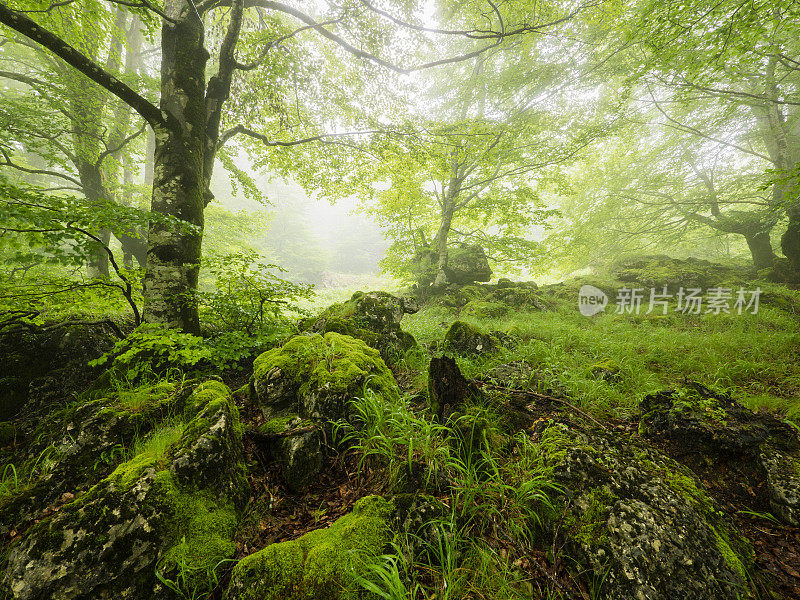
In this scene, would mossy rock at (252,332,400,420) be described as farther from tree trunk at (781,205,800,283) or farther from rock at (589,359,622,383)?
tree trunk at (781,205,800,283)

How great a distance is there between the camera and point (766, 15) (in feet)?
16.5

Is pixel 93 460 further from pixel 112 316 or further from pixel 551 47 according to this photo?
pixel 551 47

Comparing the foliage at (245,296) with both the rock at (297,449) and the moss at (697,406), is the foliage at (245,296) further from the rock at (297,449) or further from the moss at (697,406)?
the moss at (697,406)

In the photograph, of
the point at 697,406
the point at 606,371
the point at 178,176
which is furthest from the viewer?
the point at 606,371

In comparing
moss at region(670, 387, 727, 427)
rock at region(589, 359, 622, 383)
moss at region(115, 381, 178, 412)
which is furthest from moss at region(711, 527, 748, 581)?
moss at region(115, 381, 178, 412)

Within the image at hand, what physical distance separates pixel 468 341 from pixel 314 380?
356 centimetres

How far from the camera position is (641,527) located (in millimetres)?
1851

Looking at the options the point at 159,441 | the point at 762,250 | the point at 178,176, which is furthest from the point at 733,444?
the point at 762,250

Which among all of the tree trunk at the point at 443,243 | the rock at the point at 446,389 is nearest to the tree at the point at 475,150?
the tree trunk at the point at 443,243

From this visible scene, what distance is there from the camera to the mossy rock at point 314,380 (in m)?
2.88

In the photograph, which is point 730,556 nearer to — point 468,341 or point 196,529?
point 196,529

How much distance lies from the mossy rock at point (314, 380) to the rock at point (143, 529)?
835mm

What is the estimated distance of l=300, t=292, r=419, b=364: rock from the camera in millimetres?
5085

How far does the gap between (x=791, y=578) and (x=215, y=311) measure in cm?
658
